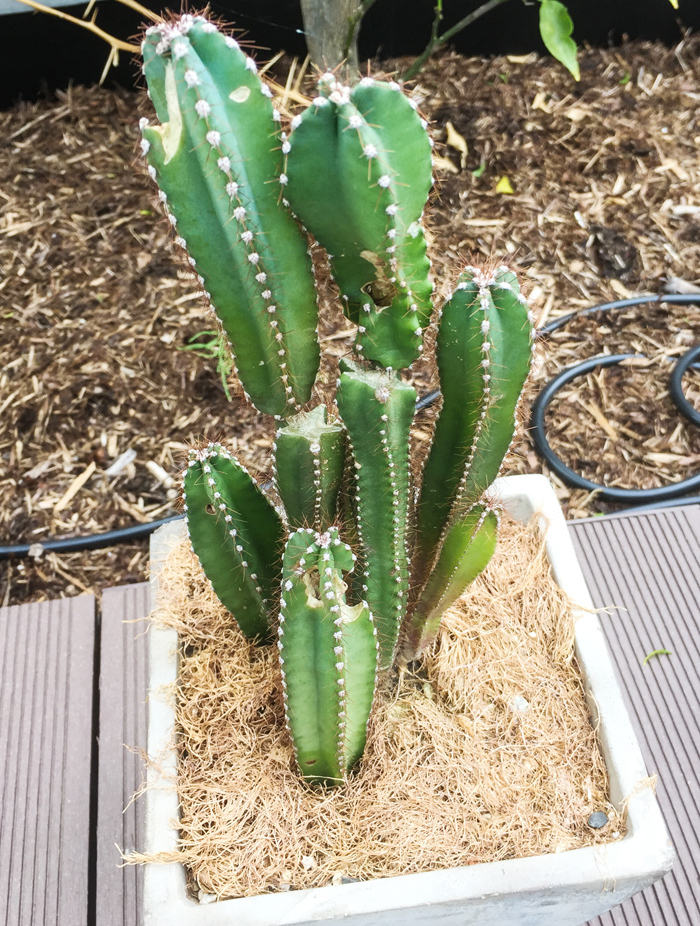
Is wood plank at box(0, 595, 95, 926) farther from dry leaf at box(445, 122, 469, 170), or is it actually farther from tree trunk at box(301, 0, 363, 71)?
dry leaf at box(445, 122, 469, 170)

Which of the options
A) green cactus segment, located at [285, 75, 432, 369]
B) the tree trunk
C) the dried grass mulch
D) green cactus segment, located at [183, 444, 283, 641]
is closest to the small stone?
the dried grass mulch

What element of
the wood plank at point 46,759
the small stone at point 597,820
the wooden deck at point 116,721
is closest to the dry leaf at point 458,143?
the wooden deck at point 116,721

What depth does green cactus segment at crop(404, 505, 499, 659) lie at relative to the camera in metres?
0.82

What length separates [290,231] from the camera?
0.61 metres

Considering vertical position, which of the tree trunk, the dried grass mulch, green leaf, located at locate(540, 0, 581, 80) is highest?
the tree trunk

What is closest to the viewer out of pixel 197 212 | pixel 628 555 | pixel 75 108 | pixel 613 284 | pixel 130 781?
pixel 197 212

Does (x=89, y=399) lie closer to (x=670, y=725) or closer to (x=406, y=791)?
(x=406, y=791)

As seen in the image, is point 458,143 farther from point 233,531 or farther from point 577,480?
point 233,531

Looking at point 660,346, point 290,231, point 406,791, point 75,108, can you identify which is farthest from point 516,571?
point 75,108

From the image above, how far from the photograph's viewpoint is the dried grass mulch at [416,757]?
80cm

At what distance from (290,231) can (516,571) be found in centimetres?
58

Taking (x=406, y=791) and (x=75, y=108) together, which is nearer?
(x=406, y=791)

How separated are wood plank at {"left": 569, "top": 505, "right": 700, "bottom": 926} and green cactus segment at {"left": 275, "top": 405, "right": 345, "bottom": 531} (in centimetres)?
63

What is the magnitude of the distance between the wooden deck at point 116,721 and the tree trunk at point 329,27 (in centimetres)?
88
